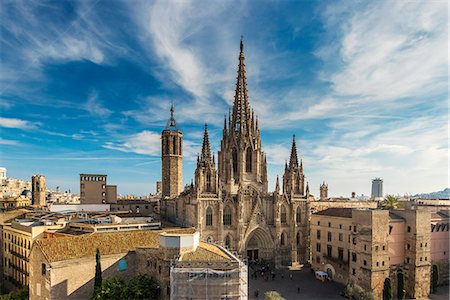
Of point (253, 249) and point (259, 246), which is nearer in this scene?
point (253, 249)

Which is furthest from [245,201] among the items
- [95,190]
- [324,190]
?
[324,190]

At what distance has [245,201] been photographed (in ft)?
161

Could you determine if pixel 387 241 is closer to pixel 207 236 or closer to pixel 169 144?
pixel 207 236

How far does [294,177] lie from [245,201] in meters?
11.3

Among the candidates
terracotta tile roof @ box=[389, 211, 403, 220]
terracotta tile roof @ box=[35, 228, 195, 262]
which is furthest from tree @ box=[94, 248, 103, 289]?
terracotta tile roof @ box=[389, 211, 403, 220]

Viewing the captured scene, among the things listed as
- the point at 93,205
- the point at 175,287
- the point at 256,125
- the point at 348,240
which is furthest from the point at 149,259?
the point at 93,205

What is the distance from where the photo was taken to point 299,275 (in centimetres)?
4494

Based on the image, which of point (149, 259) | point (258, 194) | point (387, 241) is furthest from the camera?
point (258, 194)

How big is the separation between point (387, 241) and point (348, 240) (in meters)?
5.44

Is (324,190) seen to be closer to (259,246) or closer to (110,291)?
(259,246)

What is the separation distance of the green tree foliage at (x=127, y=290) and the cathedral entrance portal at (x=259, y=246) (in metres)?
21.9

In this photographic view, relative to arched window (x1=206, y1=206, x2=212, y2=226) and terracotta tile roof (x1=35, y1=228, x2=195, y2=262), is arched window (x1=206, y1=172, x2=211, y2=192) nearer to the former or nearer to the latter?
arched window (x1=206, y1=206, x2=212, y2=226)

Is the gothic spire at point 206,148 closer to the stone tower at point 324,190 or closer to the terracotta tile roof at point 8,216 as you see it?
the terracotta tile roof at point 8,216

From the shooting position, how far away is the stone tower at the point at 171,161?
6191cm
